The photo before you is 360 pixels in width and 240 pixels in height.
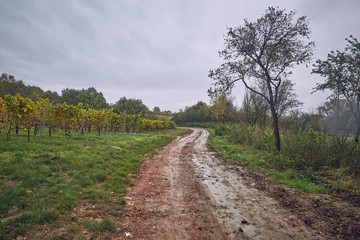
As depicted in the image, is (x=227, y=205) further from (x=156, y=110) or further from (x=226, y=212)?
(x=156, y=110)

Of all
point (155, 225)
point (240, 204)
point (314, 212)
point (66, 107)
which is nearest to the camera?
point (155, 225)

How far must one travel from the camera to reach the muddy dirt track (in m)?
4.54

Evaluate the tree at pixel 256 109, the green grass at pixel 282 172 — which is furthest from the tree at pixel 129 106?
the green grass at pixel 282 172

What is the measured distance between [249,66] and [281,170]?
28.6 feet

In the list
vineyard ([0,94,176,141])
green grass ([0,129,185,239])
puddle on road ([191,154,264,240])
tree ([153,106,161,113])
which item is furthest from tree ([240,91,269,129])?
tree ([153,106,161,113])

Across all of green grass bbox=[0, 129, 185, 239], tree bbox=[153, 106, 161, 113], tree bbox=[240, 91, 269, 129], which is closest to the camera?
green grass bbox=[0, 129, 185, 239]

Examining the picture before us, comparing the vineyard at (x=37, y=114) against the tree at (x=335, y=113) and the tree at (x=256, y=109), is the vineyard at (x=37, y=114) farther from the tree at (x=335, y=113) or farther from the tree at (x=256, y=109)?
the tree at (x=335, y=113)

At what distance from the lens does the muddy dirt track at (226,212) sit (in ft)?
14.9

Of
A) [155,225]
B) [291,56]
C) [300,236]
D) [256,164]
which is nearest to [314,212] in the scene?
[300,236]

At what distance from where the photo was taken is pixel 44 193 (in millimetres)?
5867

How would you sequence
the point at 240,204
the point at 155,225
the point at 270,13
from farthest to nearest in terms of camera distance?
the point at 270,13
the point at 240,204
the point at 155,225

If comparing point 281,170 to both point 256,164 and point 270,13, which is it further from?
point 270,13

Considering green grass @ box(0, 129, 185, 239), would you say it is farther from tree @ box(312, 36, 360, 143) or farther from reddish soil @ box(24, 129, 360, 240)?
tree @ box(312, 36, 360, 143)

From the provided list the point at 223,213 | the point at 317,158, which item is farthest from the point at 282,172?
the point at 223,213
